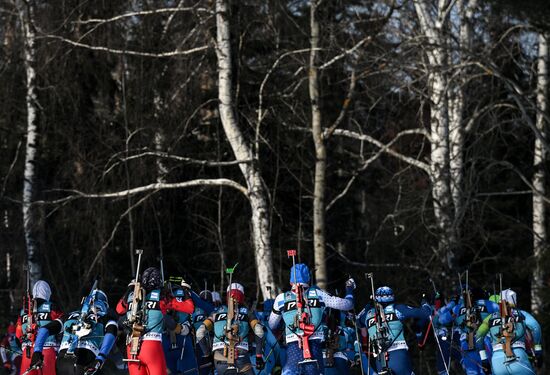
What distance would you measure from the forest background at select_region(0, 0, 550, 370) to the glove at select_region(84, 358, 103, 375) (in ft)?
31.3

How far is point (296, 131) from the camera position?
31.2 m

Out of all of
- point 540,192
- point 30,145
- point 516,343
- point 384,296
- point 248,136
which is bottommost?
point 516,343

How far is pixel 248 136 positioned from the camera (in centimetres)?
2900

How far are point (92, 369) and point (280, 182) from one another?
16.6 metres

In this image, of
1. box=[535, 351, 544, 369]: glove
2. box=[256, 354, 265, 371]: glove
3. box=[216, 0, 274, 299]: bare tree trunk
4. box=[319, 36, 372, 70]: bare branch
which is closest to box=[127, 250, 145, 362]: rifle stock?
box=[256, 354, 265, 371]: glove

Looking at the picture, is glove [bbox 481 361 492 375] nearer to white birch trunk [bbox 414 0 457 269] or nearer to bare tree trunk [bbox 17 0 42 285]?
white birch trunk [bbox 414 0 457 269]

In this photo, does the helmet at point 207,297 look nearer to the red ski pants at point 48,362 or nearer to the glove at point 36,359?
the red ski pants at point 48,362

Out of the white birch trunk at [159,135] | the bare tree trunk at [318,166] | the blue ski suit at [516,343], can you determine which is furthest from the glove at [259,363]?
the white birch trunk at [159,135]

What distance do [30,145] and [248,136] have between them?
5271 millimetres

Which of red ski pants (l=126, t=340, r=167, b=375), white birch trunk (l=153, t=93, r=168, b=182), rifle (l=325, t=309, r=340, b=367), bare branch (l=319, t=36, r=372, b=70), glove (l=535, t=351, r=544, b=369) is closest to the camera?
red ski pants (l=126, t=340, r=167, b=375)

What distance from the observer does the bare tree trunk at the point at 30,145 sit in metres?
27.7

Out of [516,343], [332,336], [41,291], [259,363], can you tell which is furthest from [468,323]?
[41,291]

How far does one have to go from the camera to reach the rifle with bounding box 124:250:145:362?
50.6ft

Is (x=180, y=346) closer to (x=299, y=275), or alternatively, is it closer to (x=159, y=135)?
(x=299, y=275)
